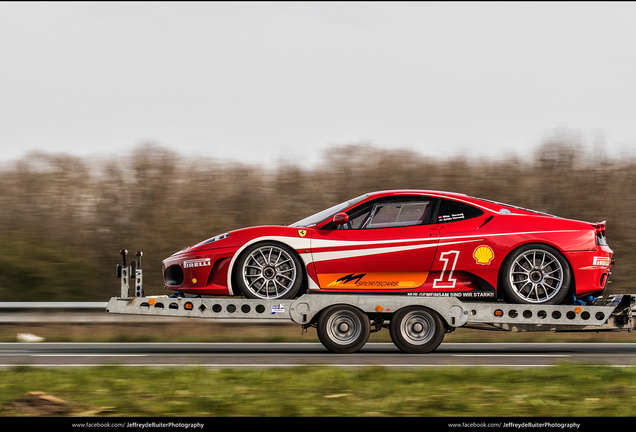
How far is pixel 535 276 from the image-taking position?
345 inches

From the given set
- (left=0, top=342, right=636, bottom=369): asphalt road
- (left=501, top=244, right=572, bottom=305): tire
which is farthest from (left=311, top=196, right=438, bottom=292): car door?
(left=501, top=244, right=572, bottom=305): tire

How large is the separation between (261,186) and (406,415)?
35.5ft

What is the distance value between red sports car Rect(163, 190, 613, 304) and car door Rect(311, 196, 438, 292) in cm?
1

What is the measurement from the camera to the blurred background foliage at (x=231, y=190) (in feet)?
48.7

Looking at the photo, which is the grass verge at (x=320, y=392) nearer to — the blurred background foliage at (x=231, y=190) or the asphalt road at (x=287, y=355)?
the asphalt road at (x=287, y=355)

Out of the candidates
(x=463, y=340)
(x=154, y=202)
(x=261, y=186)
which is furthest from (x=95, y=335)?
(x=463, y=340)

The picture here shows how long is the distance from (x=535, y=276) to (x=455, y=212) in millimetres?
1282

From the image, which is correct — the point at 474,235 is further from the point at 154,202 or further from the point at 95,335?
the point at 154,202

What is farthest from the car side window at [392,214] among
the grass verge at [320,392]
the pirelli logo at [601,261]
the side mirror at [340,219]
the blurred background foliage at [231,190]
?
the blurred background foliage at [231,190]

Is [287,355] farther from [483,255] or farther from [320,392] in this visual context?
[320,392]

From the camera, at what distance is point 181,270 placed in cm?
895

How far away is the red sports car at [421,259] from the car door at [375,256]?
0.04 feet

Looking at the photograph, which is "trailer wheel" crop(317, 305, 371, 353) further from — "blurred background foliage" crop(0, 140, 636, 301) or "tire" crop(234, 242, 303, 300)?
"blurred background foliage" crop(0, 140, 636, 301)

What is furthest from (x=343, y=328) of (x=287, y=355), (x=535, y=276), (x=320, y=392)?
(x=320, y=392)
